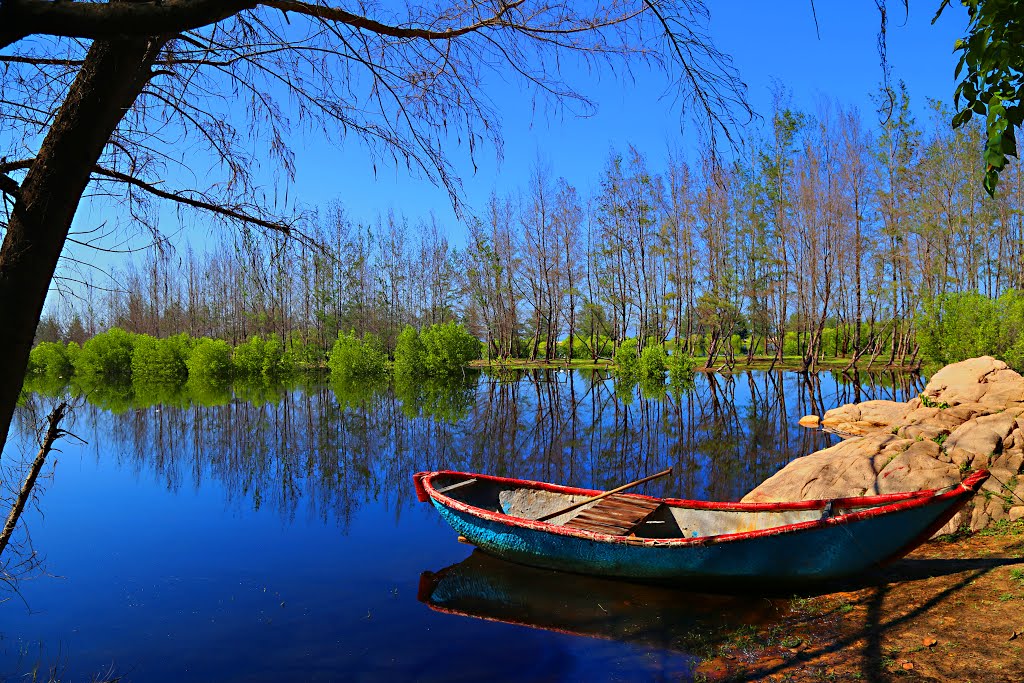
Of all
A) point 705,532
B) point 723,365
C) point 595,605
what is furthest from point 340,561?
point 723,365

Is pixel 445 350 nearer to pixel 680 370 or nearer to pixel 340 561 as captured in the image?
pixel 680 370

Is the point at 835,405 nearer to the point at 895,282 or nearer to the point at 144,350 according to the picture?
the point at 895,282

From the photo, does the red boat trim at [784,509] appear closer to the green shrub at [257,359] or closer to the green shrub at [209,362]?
the green shrub at [209,362]

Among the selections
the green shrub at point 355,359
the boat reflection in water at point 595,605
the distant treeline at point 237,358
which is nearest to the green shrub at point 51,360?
the distant treeline at point 237,358

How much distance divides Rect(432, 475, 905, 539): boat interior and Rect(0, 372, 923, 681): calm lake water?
0.73 metres

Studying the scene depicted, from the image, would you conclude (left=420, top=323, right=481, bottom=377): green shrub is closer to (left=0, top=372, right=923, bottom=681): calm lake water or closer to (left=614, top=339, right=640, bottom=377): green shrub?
(left=614, top=339, right=640, bottom=377): green shrub

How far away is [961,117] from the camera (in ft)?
10.4

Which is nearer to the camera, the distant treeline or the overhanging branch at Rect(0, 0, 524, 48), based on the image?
the overhanging branch at Rect(0, 0, 524, 48)

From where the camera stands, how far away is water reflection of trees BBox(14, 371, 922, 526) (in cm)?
1346

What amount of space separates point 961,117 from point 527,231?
41.0 meters

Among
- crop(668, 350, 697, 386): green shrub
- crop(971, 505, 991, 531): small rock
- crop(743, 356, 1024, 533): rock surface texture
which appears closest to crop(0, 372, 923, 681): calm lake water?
crop(743, 356, 1024, 533): rock surface texture

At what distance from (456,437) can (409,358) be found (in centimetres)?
2271

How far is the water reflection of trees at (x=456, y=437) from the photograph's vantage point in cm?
1346

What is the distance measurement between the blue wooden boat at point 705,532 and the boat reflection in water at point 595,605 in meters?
0.21
